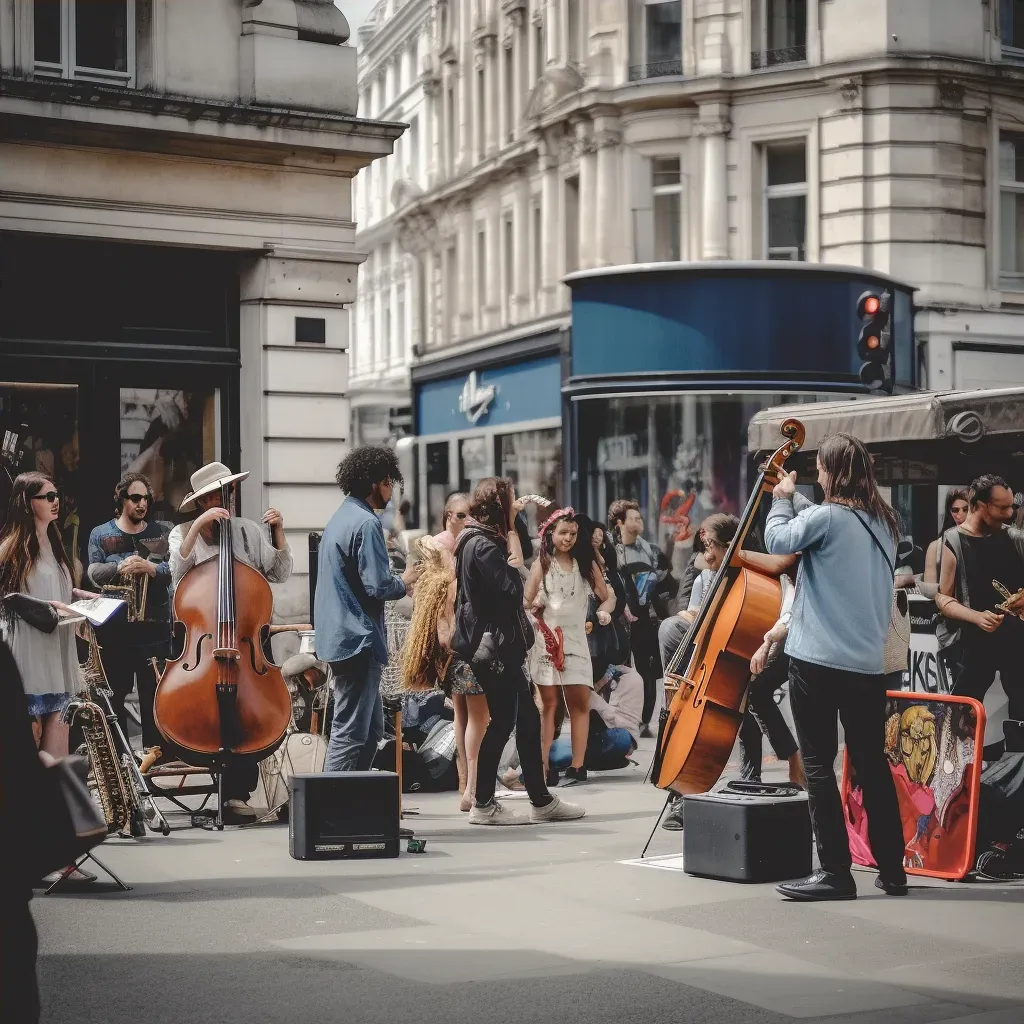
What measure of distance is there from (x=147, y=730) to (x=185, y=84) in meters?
6.48

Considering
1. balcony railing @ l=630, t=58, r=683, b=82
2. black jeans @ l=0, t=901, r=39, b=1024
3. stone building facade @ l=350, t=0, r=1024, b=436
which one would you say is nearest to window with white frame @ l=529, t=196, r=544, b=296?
stone building facade @ l=350, t=0, r=1024, b=436

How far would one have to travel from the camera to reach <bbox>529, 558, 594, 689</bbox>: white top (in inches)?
480

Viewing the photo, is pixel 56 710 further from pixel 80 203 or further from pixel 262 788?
pixel 80 203

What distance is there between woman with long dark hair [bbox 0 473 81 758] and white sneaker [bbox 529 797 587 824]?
2795 mm

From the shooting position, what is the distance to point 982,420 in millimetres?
10359

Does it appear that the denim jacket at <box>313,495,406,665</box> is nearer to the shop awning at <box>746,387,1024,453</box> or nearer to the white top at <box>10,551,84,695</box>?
the white top at <box>10,551,84,695</box>

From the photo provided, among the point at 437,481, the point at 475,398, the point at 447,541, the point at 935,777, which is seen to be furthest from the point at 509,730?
the point at 437,481

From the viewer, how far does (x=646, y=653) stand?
15.4 m

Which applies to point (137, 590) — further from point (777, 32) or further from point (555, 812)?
point (777, 32)

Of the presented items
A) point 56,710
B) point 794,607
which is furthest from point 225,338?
point 794,607

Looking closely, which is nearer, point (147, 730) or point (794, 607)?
point (794, 607)

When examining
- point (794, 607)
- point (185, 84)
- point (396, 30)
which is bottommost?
point (794, 607)

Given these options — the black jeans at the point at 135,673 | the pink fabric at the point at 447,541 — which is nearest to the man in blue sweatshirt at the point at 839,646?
the pink fabric at the point at 447,541

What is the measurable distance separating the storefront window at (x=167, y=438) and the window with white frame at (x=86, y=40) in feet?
8.95
